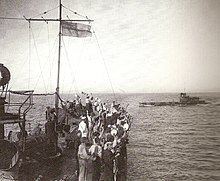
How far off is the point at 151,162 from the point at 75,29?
2580 millimetres

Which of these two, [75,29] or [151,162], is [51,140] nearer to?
[75,29]

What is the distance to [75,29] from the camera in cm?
459

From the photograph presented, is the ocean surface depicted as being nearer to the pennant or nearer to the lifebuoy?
the pennant

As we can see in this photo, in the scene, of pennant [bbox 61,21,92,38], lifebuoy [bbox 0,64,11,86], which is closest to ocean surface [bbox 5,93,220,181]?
pennant [bbox 61,21,92,38]

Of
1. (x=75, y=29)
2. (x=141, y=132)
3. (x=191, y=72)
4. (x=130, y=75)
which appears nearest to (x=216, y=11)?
(x=191, y=72)

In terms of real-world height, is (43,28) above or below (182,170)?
above

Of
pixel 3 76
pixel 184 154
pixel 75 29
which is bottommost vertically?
pixel 184 154

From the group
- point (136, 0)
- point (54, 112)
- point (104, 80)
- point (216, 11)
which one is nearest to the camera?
point (216, 11)

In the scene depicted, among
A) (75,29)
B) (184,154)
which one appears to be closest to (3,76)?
(75,29)

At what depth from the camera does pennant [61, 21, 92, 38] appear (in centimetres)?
440

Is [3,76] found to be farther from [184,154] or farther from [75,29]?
[184,154]

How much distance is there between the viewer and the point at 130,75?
3955 millimetres

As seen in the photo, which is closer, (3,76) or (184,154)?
(3,76)

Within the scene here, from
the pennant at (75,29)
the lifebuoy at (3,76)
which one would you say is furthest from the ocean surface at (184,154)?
the lifebuoy at (3,76)
